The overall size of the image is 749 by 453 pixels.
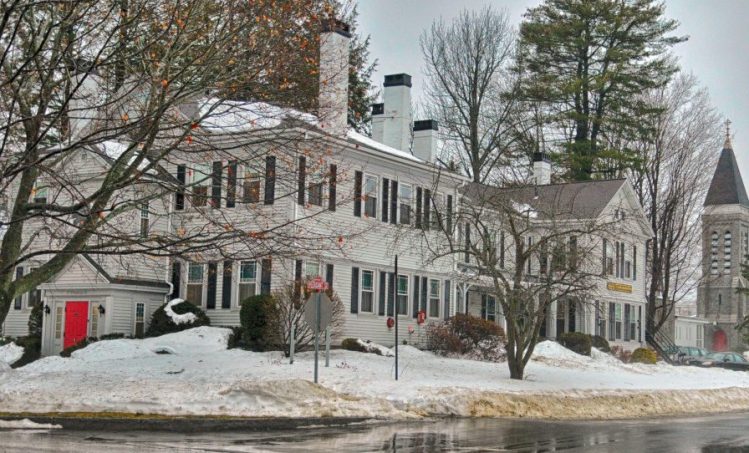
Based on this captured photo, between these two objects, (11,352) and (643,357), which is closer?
(11,352)

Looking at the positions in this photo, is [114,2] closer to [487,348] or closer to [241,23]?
[241,23]

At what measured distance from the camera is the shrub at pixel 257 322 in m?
30.8

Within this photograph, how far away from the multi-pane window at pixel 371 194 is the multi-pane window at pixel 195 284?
6.04 meters

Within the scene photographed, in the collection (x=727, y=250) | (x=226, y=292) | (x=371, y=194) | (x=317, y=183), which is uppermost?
(x=727, y=250)

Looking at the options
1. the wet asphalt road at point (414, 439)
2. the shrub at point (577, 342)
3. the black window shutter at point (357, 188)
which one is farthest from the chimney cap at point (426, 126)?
the wet asphalt road at point (414, 439)

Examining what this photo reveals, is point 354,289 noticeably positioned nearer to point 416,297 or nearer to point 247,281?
point 416,297

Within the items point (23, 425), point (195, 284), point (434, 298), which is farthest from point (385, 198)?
point (23, 425)

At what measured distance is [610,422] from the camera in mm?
24078

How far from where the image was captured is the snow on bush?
32094 millimetres

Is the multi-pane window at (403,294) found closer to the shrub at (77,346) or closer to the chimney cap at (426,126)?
the chimney cap at (426,126)

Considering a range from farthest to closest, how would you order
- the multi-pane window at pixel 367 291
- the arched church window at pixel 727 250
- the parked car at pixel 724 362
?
the arched church window at pixel 727 250 → the parked car at pixel 724 362 → the multi-pane window at pixel 367 291

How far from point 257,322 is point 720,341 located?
83405 mm

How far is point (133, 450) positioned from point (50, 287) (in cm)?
1957

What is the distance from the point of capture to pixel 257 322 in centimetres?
3119
